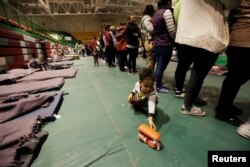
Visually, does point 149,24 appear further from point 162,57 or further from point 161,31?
point 162,57

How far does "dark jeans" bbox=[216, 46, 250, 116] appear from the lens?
1132 millimetres

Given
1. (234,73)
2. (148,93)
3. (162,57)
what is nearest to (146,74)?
(148,93)

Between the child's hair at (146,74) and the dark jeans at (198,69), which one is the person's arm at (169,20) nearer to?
the dark jeans at (198,69)

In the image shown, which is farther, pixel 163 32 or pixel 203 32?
pixel 163 32

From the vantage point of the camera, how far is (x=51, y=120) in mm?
1440

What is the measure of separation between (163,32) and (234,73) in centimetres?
104

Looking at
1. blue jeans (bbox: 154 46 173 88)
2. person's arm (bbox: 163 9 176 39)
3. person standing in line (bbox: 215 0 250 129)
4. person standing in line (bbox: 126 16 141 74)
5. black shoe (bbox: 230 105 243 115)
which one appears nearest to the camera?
person standing in line (bbox: 215 0 250 129)

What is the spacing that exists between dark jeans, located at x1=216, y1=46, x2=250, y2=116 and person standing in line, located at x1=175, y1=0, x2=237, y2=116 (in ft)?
0.35

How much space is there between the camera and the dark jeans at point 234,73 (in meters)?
A: 1.13

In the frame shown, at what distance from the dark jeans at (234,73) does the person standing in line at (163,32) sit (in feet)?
2.76

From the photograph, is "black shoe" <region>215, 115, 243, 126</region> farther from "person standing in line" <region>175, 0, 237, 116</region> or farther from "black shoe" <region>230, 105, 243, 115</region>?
"person standing in line" <region>175, 0, 237, 116</region>

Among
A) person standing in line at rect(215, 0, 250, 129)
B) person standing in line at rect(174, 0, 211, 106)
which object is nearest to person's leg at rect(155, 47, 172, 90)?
person standing in line at rect(174, 0, 211, 106)

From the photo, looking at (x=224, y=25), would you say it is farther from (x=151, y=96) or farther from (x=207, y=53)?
(x=151, y=96)

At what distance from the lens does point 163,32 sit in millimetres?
2002
